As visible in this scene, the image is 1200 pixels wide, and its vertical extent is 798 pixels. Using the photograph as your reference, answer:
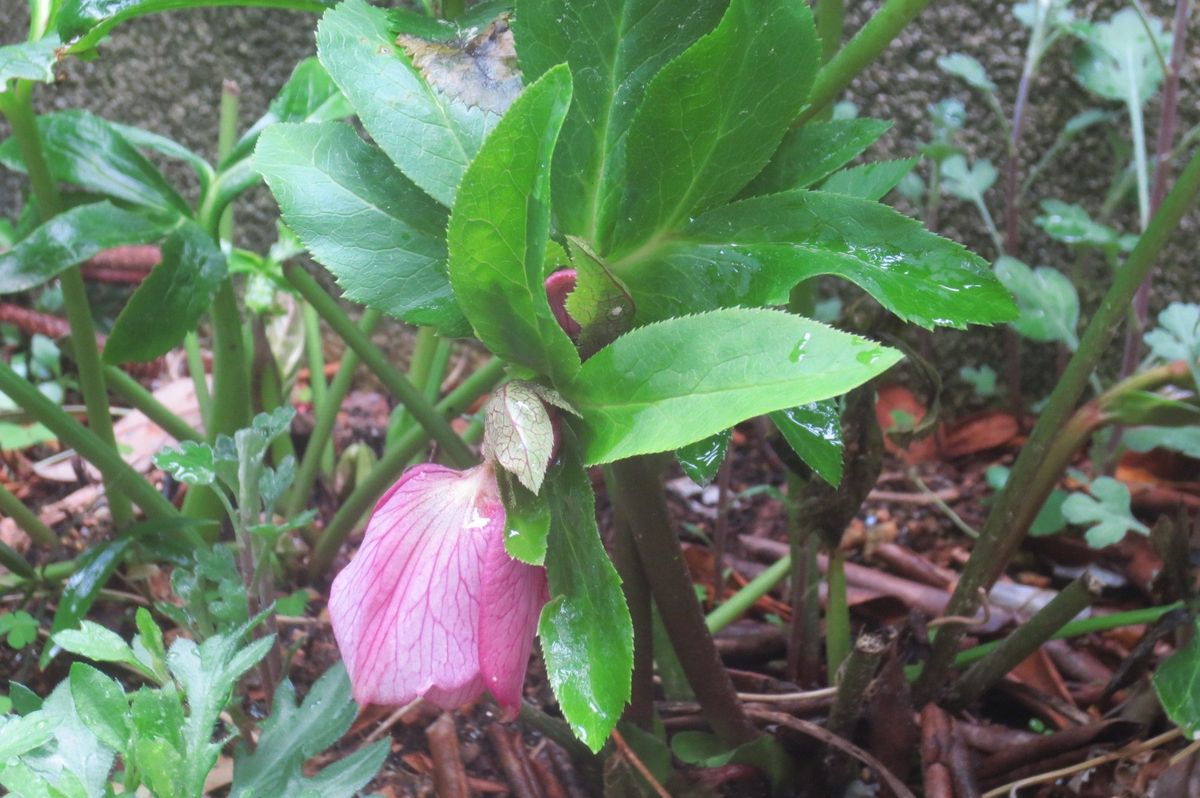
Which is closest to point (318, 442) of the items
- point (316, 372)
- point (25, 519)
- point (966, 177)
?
point (316, 372)

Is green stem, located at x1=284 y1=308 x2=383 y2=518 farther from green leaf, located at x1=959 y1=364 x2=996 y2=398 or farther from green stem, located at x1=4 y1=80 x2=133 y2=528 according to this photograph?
green leaf, located at x1=959 y1=364 x2=996 y2=398

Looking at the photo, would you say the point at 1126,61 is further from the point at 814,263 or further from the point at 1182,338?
the point at 814,263

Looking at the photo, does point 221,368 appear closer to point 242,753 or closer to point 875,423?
point 242,753

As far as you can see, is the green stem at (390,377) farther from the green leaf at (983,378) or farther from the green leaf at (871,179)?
the green leaf at (983,378)

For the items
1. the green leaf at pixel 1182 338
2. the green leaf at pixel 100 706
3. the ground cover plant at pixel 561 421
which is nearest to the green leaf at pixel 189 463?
the ground cover plant at pixel 561 421

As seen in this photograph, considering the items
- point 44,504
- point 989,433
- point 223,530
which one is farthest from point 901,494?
point 44,504

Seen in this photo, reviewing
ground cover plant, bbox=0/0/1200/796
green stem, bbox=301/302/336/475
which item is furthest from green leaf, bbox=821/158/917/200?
green stem, bbox=301/302/336/475
